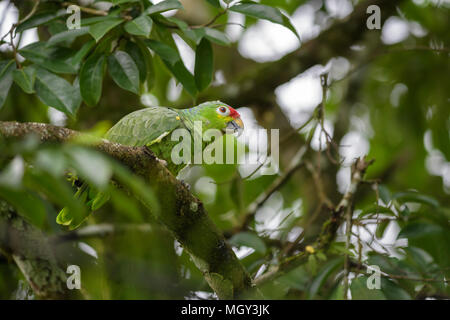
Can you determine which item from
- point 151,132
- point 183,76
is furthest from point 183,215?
point 183,76

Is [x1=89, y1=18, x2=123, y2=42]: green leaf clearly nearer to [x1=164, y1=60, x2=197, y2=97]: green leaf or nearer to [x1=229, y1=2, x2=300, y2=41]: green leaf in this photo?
[x1=164, y1=60, x2=197, y2=97]: green leaf

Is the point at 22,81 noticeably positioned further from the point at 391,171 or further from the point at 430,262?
the point at 391,171

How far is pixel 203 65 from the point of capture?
3232mm

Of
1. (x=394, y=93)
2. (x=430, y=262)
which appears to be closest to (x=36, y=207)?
(x=430, y=262)

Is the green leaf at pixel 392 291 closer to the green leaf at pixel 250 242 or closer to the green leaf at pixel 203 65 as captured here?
the green leaf at pixel 250 242

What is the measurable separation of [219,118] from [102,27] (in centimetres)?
110

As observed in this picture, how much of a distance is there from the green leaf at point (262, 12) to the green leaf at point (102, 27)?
0.73 meters

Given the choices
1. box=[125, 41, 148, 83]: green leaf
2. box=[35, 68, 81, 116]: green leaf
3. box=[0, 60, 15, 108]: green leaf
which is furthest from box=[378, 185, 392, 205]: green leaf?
box=[0, 60, 15, 108]: green leaf

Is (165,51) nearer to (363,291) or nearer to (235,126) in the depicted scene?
(235,126)

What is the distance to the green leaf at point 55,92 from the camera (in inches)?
117

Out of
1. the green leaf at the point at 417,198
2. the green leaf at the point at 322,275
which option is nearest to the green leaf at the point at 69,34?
the green leaf at the point at 322,275

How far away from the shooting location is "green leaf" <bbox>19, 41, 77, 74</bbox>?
3096 millimetres

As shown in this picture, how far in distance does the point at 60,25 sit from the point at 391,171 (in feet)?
15.1

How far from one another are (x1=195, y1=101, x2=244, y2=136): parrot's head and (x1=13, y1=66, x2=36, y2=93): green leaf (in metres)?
1.14
